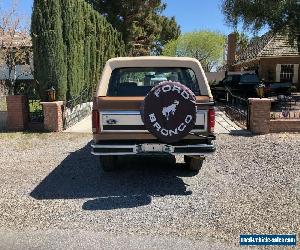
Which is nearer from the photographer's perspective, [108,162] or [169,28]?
[108,162]

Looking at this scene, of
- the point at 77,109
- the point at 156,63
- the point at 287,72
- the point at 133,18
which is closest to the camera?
the point at 156,63

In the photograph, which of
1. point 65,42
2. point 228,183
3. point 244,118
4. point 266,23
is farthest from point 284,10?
point 228,183

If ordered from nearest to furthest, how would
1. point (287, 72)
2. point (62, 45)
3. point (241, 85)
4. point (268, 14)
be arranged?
point (62, 45) < point (268, 14) < point (241, 85) < point (287, 72)

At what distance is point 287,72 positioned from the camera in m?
28.3

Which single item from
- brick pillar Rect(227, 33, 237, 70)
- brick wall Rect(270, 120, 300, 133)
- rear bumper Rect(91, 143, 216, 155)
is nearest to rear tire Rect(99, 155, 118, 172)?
rear bumper Rect(91, 143, 216, 155)

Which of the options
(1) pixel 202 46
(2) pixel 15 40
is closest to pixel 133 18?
(2) pixel 15 40

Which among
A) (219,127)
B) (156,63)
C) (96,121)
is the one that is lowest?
(219,127)

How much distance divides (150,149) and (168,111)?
693 millimetres

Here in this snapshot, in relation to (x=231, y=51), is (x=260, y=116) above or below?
below

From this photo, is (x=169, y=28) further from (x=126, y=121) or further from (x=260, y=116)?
(x=126, y=121)

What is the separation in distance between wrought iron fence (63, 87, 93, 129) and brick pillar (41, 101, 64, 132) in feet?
1.48

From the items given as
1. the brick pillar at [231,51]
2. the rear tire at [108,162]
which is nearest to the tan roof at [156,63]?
the rear tire at [108,162]

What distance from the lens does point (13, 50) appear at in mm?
22531

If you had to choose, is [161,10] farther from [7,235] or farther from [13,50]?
[7,235]
